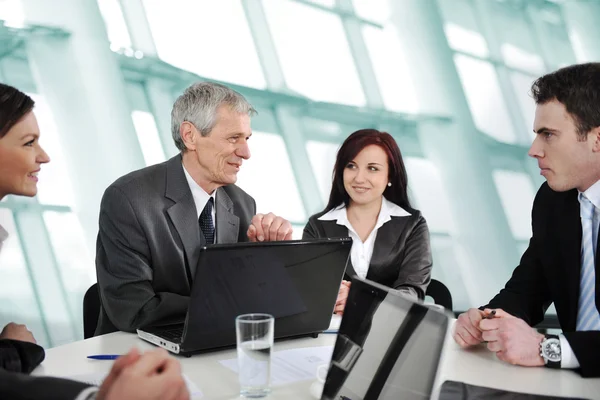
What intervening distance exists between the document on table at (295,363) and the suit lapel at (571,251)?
2.90 feet

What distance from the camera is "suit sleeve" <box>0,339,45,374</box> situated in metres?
1.37

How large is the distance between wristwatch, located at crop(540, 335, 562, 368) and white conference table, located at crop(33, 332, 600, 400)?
20mm

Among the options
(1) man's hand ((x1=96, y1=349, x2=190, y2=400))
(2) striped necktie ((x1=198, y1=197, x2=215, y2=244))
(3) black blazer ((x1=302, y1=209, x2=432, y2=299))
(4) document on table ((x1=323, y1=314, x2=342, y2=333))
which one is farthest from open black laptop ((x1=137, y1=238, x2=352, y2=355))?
(3) black blazer ((x1=302, y1=209, x2=432, y2=299))

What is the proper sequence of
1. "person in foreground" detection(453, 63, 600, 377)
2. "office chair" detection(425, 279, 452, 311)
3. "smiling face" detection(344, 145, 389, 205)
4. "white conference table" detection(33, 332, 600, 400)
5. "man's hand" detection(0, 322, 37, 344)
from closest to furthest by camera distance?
"white conference table" detection(33, 332, 600, 400), "man's hand" detection(0, 322, 37, 344), "person in foreground" detection(453, 63, 600, 377), "office chair" detection(425, 279, 452, 311), "smiling face" detection(344, 145, 389, 205)

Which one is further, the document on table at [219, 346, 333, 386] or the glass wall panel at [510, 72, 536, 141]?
the glass wall panel at [510, 72, 536, 141]

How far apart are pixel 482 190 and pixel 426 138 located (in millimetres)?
645

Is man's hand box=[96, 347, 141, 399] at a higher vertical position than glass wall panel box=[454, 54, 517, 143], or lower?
lower

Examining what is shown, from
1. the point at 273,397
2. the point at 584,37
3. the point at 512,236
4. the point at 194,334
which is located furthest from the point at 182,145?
the point at 584,37

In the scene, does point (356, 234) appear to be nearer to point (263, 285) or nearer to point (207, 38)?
point (263, 285)

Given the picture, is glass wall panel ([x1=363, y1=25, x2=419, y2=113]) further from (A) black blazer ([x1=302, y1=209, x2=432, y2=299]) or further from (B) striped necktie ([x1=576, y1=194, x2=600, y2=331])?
(B) striped necktie ([x1=576, y1=194, x2=600, y2=331])

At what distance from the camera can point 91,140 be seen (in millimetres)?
4719

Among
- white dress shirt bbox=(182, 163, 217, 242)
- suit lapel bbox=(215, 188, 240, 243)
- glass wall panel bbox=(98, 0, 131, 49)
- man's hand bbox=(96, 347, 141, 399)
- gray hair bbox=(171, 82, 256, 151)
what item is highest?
glass wall panel bbox=(98, 0, 131, 49)

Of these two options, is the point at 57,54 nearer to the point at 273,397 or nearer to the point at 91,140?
the point at 91,140

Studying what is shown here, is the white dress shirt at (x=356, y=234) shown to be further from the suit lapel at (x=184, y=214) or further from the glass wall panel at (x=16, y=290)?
the glass wall panel at (x=16, y=290)
